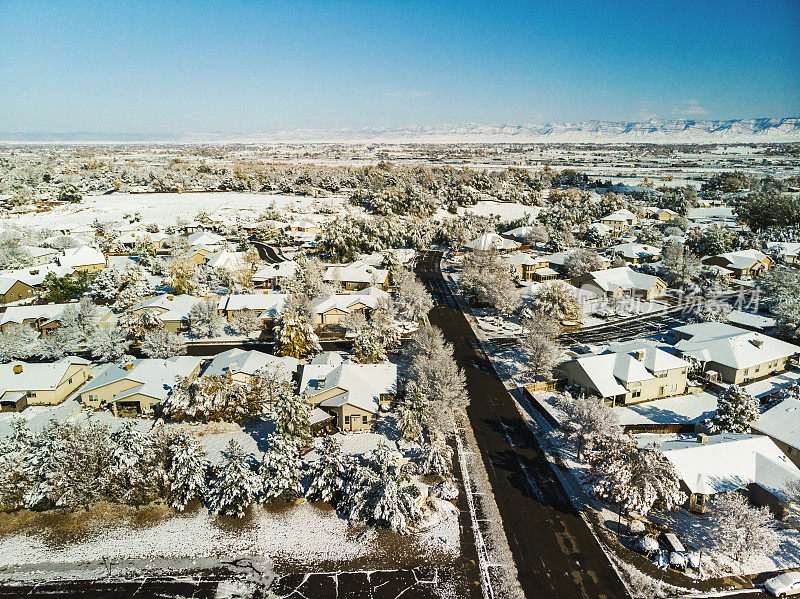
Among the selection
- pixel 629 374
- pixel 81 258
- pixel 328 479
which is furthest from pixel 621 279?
pixel 81 258

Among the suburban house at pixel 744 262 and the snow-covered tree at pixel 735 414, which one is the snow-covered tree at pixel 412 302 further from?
the suburban house at pixel 744 262

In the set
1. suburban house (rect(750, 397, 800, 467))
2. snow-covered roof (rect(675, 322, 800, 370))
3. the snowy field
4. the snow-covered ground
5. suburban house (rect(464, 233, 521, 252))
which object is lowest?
the snow-covered ground

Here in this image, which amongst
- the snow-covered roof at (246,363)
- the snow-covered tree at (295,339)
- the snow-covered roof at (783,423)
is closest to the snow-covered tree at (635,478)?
the snow-covered roof at (783,423)

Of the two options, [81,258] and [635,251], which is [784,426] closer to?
[635,251]

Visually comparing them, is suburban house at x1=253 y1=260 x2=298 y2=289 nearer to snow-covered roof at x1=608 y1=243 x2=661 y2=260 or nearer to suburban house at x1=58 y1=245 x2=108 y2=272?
suburban house at x1=58 y1=245 x2=108 y2=272

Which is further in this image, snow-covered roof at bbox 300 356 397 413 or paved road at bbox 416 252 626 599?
snow-covered roof at bbox 300 356 397 413

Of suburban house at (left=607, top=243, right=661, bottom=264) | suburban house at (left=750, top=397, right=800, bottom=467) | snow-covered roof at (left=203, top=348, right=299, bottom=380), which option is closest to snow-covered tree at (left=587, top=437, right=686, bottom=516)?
suburban house at (left=750, top=397, right=800, bottom=467)
